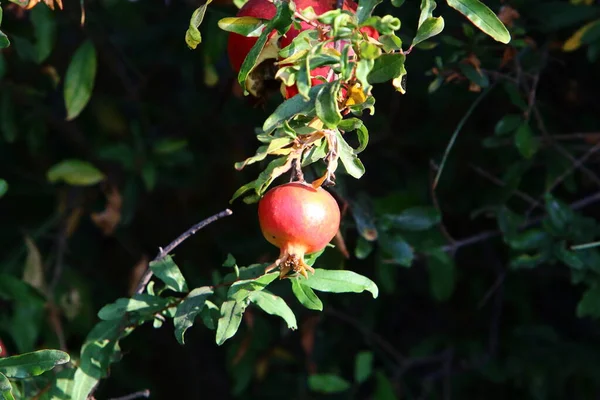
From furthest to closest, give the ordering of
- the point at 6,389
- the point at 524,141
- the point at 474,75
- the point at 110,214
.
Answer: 1. the point at 110,214
2. the point at 524,141
3. the point at 474,75
4. the point at 6,389

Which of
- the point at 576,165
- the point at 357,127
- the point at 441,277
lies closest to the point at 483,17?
the point at 357,127

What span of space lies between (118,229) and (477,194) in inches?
30.8

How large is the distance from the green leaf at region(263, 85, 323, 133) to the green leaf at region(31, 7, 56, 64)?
766 mm

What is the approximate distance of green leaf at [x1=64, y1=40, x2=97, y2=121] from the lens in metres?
1.57

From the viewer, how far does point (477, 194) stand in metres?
1.82

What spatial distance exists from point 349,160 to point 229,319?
0.76 ft

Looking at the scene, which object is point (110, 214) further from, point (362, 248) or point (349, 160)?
point (349, 160)

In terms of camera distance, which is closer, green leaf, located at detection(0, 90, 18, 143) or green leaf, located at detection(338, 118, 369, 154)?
green leaf, located at detection(338, 118, 369, 154)

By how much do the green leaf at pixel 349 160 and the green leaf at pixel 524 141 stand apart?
1.85ft

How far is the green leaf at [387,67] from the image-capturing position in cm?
92

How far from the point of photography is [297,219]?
2.99 feet

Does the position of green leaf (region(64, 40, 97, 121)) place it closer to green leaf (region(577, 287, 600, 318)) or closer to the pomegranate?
the pomegranate

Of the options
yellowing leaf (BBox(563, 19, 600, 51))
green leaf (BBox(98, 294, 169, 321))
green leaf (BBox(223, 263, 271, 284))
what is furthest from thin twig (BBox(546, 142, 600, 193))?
green leaf (BBox(98, 294, 169, 321))

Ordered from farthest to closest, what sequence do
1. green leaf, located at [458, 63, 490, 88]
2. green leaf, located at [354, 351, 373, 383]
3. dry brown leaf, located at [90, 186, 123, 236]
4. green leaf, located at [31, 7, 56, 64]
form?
dry brown leaf, located at [90, 186, 123, 236]
green leaf, located at [354, 351, 373, 383]
green leaf, located at [31, 7, 56, 64]
green leaf, located at [458, 63, 490, 88]
